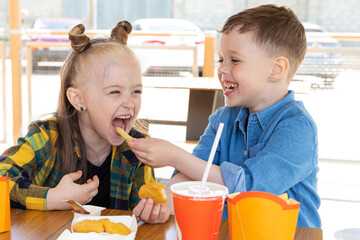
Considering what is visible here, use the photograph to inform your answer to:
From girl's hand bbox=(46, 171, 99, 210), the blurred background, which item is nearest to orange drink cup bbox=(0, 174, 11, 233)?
girl's hand bbox=(46, 171, 99, 210)

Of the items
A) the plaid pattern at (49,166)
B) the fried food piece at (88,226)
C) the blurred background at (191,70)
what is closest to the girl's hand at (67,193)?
the plaid pattern at (49,166)

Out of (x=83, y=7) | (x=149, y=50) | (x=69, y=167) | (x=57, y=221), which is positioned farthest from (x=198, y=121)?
(x=57, y=221)

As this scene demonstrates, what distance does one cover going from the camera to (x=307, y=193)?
1438 millimetres

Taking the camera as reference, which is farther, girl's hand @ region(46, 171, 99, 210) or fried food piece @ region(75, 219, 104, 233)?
girl's hand @ region(46, 171, 99, 210)

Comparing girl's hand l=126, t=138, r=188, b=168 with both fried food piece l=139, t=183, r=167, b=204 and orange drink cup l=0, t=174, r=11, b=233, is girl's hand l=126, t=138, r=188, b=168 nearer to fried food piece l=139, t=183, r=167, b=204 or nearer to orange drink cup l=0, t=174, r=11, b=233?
fried food piece l=139, t=183, r=167, b=204

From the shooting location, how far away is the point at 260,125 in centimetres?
153

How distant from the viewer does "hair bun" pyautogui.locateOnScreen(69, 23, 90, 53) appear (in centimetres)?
159

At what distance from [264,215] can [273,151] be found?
526 mm

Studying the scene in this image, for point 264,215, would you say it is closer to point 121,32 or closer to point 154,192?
point 154,192

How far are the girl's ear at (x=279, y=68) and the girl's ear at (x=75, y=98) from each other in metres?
0.70

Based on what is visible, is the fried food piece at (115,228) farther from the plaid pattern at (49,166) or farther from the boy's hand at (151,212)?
the plaid pattern at (49,166)

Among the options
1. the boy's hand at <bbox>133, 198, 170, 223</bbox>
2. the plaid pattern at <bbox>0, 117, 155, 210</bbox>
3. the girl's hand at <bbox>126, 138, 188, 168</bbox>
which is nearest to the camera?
the boy's hand at <bbox>133, 198, 170, 223</bbox>

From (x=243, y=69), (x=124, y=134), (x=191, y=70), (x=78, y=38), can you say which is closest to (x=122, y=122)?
(x=124, y=134)

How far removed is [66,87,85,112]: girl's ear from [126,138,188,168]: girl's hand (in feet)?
1.49
